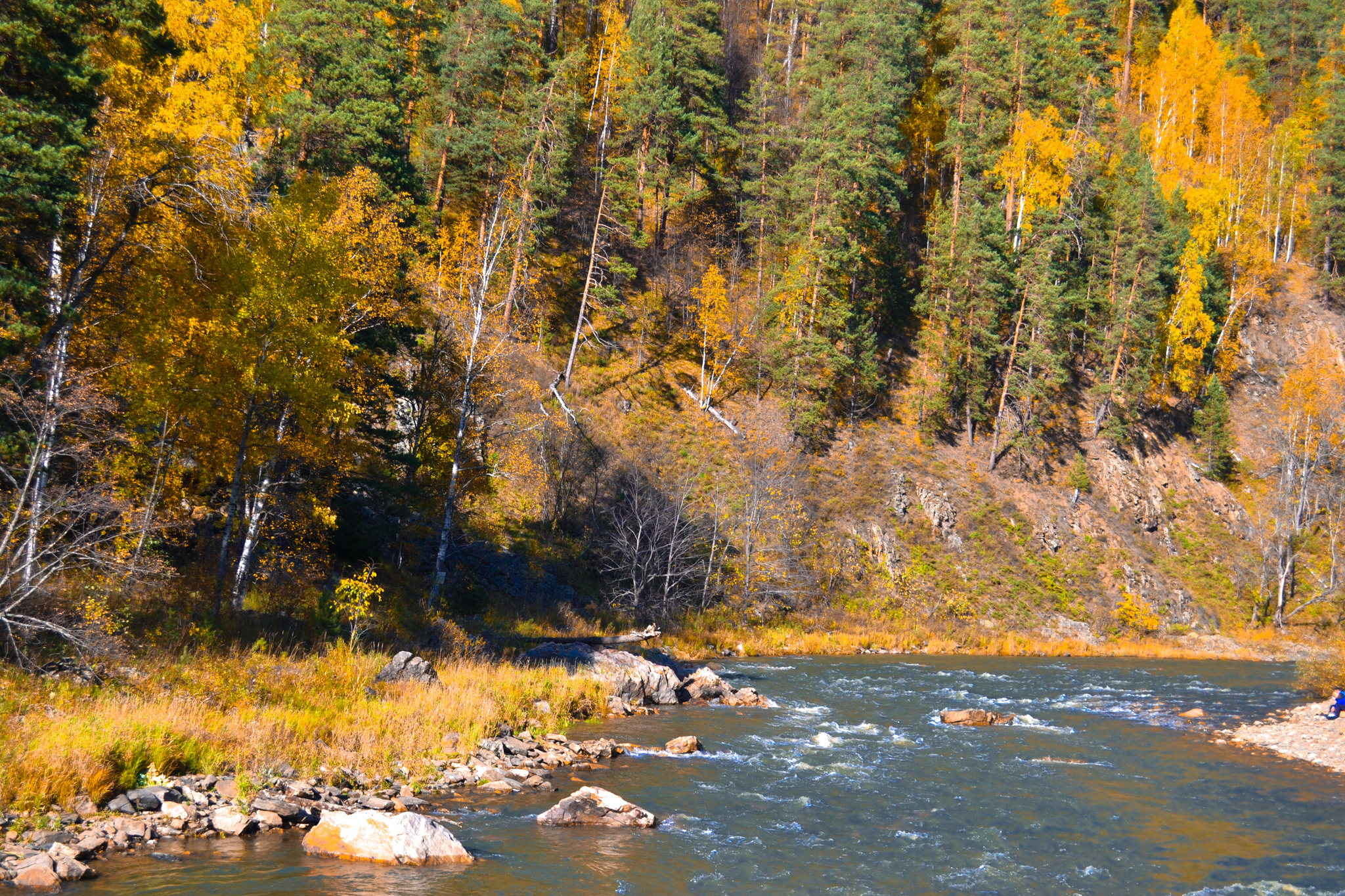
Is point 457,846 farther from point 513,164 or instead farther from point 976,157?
point 976,157

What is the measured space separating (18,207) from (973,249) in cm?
4626

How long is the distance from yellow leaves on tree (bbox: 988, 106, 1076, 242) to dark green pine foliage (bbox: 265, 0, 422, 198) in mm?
38663

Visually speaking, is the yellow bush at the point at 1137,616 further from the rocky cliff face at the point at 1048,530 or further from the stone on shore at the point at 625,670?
the stone on shore at the point at 625,670

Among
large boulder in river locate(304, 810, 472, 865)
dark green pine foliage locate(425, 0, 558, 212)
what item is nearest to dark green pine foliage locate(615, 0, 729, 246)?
dark green pine foliage locate(425, 0, 558, 212)

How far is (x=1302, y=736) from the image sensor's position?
20203 mm

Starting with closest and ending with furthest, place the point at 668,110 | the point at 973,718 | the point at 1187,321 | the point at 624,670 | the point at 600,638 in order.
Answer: the point at 973,718, the point at 624,670, the point at 600,638, the point at 668,110, the point at 1187,321

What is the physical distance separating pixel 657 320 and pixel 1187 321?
124 feet

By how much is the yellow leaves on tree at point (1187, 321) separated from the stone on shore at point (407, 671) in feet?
187

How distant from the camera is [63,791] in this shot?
10.2m

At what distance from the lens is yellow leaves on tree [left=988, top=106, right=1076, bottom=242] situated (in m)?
51.9

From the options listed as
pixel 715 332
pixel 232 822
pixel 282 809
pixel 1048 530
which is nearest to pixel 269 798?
pixel 282 809

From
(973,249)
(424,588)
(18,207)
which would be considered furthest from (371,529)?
(973,249)

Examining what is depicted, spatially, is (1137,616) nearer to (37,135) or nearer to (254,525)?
(254,525)

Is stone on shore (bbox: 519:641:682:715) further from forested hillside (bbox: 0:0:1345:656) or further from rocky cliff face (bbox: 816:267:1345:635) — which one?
rocky cliff face (bbox: 816:267:1345:635)
